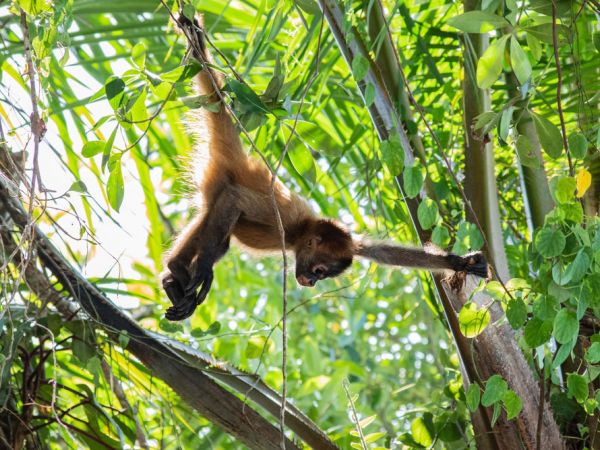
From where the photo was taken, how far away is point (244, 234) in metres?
3.04

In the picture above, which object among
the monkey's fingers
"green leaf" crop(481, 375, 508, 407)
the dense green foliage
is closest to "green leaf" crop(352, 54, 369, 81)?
the dense green foliage

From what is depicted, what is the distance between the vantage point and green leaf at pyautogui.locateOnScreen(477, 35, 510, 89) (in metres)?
1.67

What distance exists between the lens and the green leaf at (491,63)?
5.48 feet

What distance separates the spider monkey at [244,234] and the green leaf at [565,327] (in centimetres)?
73

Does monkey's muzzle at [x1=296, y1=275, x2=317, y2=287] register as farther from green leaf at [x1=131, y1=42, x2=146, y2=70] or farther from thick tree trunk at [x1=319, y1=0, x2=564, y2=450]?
green leaf at [x1=131, y1=42, x2=146, y2=70]

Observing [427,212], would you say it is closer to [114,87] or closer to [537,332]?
[537,332]

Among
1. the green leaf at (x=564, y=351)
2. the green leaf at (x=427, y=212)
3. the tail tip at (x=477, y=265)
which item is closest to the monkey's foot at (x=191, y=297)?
the tail tip at (x=477, y=265)

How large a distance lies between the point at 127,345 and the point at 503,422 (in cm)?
106

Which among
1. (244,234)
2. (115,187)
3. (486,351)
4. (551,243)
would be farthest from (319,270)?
(551,243)

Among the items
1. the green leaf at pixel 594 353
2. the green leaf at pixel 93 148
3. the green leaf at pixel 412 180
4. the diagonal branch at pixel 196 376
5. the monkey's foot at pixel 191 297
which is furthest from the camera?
the monkey's foot at pixel 191 297

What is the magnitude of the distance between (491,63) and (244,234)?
1503 mm

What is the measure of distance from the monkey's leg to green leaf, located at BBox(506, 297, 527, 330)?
3.64 feet

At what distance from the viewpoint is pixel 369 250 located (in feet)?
10.1

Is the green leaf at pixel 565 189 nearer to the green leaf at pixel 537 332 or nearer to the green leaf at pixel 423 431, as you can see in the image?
the green leaf at pixel 537 332
